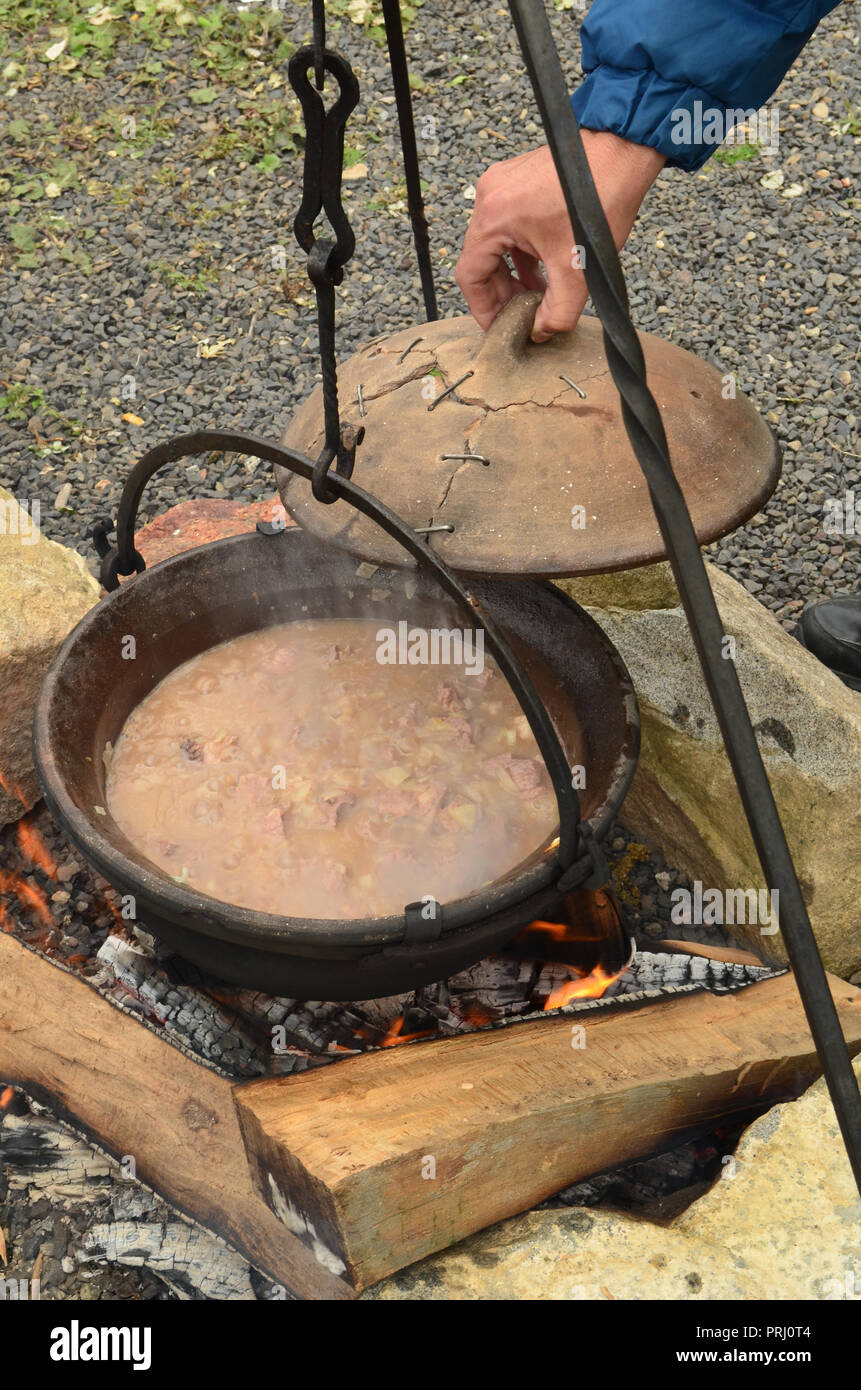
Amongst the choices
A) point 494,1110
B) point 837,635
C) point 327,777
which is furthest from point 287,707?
point 837,635

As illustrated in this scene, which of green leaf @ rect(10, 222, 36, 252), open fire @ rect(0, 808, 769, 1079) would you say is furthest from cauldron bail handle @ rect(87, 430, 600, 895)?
A: green leaf @ rect(10, 222, 36, 252)

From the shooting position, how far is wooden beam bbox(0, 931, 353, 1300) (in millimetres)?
2643

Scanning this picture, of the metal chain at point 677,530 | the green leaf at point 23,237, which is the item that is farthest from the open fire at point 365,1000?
the green leaf at point 23,237

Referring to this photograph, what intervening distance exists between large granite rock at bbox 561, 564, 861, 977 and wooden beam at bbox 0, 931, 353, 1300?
1765 mm

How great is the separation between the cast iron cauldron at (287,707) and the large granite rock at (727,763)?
66 centimetres

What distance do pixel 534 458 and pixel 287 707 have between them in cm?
132

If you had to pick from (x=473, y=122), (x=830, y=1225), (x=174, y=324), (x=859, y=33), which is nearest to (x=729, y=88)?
(x=830, y=1225)

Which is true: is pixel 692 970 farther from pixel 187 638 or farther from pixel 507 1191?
pixel 187 638

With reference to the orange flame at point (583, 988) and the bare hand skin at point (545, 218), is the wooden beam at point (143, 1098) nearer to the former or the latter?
the orange flame at point (583, 988)

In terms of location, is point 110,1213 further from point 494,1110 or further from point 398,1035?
point 494,1110

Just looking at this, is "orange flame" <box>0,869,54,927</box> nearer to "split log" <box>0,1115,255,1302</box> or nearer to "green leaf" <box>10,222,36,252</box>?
"split log" <box>0,1115,255,1302</box>

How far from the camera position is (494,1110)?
2525 millimetres

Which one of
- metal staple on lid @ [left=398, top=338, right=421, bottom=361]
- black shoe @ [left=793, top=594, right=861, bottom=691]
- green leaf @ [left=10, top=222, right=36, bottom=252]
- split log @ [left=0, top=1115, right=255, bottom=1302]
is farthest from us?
green leaf @ [left=10, top=222, right=36, bottom=252]

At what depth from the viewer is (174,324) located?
6.12m
